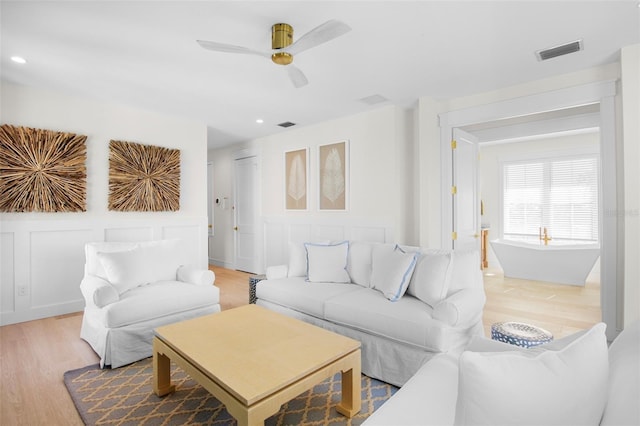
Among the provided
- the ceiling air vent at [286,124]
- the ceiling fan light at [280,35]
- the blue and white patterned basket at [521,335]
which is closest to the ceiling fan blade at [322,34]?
the ceiling fan light at [280,35]

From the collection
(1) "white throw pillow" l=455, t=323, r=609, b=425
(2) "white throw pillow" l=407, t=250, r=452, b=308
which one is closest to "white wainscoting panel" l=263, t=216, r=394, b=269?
(2) "white throw pillow" l=407, t=250, r=452, b=308

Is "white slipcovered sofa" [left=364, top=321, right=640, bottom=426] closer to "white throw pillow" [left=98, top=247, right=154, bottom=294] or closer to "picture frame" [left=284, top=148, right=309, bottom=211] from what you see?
"white throw pillow" [left=98, top=247, right=154, bottom=294]

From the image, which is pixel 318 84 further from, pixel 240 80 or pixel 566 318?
pixel 566 318

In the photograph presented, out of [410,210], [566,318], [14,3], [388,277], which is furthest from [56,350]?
[566,318]

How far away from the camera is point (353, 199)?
15.3ft

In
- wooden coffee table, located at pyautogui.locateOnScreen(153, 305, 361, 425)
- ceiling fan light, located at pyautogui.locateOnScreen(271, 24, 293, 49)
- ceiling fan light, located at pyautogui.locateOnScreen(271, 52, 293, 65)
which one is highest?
ceiling fan light, located at pyautogui.locateOnScreen(271, 24, 293, 49)

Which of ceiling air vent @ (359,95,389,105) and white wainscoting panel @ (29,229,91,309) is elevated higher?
ceiling air vent @ (359,95,389,105)

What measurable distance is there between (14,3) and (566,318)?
5.58 m

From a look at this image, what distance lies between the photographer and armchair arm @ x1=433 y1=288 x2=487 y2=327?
2.16m

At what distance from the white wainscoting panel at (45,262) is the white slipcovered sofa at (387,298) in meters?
1.49

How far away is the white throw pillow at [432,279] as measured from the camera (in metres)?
2.49

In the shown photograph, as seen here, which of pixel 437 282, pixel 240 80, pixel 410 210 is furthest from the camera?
pixel 410 210

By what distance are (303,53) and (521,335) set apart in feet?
8.70

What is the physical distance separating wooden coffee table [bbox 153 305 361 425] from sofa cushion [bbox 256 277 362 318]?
0.45 m
